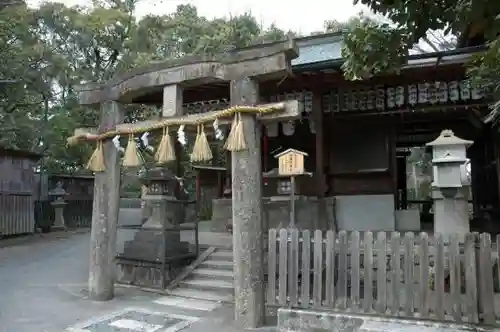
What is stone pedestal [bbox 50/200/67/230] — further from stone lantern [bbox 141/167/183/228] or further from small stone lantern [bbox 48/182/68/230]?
stone lantern [bbox 141/167/183/228]

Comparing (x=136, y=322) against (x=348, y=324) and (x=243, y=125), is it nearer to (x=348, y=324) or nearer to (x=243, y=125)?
(x=348, y=324)

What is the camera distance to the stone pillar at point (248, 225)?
6090mm

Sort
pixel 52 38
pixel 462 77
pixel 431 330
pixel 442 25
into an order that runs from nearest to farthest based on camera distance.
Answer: pixel 442 25 → pixel 431 330 → pixel 462 77 → pixel 52 38

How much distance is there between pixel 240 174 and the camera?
6301mm

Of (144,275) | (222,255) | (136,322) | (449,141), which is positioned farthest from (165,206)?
(449,141)

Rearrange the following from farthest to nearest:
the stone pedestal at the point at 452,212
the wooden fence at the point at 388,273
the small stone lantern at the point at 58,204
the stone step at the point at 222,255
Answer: the small stone lantern at the point at 58,204, the stone step at the point at 222,255, the stone pedestal at the point at 452,212, the wooden fence at the point at 388,273

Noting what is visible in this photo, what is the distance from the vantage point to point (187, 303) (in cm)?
756

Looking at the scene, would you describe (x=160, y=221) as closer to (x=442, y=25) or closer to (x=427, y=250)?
(x=427, y=250)

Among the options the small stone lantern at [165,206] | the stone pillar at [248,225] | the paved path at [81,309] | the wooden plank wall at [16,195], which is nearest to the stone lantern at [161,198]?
the small stone lantern at [165,206]

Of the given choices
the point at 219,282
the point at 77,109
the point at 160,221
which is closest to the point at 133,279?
the point at 160,221

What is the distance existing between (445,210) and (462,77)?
14.2 feet

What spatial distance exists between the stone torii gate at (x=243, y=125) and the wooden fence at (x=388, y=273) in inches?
13.0

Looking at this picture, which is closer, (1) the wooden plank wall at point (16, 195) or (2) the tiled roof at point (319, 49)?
(2) the tiled roof at point (319, 49)

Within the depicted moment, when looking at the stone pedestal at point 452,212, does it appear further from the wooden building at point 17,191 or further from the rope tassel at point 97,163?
the wooden building at point 17,191
